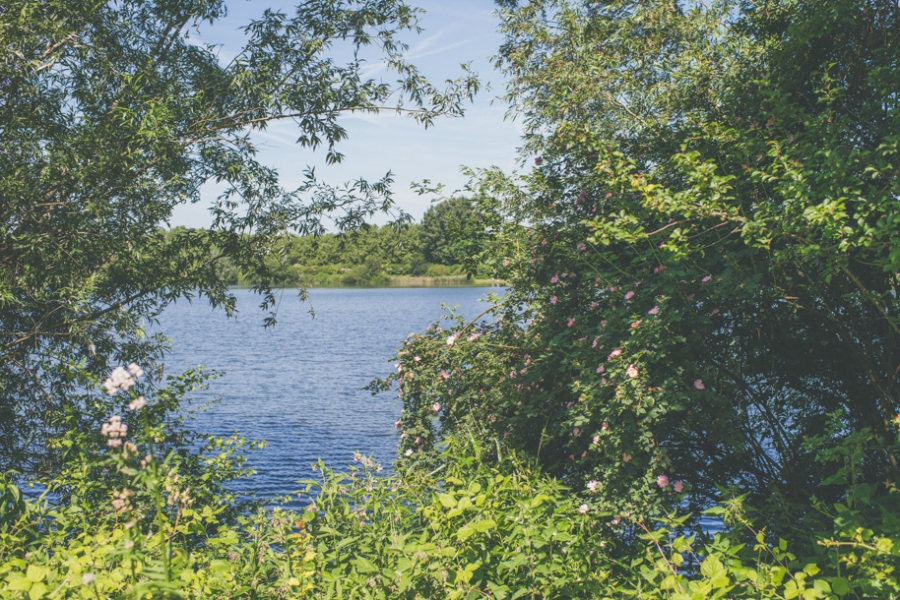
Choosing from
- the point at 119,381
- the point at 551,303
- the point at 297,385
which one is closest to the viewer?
the point at 119,381

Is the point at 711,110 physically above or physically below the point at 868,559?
above

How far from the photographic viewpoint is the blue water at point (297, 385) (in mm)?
14125

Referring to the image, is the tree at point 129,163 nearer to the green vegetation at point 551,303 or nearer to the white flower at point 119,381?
the green vegetation at point 551,303

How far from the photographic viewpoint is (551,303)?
19.3ft

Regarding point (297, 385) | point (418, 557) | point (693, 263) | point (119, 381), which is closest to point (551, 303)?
point (693, 263)

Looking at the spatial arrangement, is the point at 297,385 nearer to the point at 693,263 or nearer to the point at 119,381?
the point at 693,263

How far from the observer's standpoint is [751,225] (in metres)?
3.93

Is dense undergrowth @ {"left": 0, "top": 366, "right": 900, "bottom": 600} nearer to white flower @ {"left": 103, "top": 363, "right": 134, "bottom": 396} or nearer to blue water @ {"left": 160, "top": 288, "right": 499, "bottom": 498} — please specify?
white flower @ {"left": 103, "top": 363, "right": 134, "bottom": 396}

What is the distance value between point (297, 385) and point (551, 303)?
16.9 metres

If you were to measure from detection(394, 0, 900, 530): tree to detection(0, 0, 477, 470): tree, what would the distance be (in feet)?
6.21

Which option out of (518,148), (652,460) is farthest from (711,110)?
(652,460)

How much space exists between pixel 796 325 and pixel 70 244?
20.3 feet

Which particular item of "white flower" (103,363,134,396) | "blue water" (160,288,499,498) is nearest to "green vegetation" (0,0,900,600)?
"white flower" (103,363,134,396)

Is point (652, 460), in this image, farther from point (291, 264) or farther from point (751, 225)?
point (291, 264)
